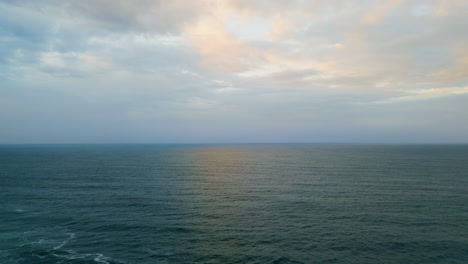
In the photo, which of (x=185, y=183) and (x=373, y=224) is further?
(x=185, y=183)

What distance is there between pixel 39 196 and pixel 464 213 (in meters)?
124

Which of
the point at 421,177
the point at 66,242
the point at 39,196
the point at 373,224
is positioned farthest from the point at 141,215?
the point at 421,177

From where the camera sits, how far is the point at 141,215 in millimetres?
65312

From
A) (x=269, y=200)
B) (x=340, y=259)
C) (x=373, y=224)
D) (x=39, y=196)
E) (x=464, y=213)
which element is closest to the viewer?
(x=340, y=259)

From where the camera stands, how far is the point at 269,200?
79.9 metres

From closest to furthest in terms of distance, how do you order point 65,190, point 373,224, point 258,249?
point 258,249 → point 373,224 → point 65,190

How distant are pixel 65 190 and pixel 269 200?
7429 centimetres

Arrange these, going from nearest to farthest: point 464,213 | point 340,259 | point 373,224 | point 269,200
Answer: point 340,259
point 373,224
point 464,213
point 269,200

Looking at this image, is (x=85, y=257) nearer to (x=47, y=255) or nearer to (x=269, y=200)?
(x=47, y=255)

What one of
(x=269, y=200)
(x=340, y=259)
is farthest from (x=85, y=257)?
(x=269, y=200)

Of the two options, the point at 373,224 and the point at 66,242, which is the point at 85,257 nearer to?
the point at 66,242

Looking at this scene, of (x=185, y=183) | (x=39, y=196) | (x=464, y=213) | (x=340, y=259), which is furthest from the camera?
(x=185, y=183)

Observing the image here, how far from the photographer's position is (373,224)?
5759 cm

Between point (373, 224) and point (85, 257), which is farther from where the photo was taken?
point (373, 224)
